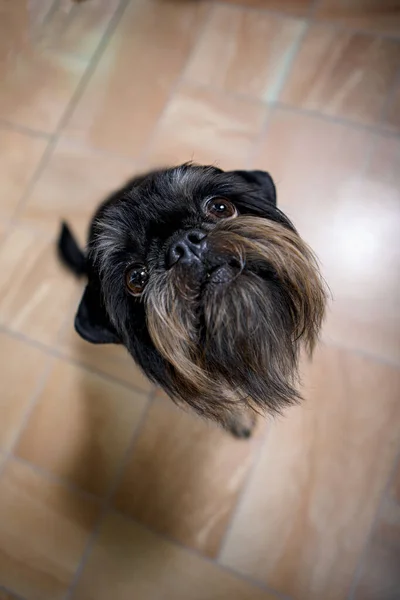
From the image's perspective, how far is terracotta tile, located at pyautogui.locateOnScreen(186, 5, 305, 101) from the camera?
2.74m

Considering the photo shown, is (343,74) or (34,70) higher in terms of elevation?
(343,74)

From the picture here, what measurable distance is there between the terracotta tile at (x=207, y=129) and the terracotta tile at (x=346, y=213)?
111mm

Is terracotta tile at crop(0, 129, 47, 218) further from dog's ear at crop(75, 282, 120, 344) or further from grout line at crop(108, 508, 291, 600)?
grout line at crop(108, 508, 291, 600)

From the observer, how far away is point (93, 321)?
1.65 meters

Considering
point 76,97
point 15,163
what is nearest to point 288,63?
point 76,97

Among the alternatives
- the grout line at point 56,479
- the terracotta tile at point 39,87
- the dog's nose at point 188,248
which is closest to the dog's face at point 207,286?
the dog's nose at point 188,248

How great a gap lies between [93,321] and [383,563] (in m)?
1.47

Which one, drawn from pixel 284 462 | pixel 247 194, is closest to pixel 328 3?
pixel 247 194

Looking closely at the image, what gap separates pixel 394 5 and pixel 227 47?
878 millimetres

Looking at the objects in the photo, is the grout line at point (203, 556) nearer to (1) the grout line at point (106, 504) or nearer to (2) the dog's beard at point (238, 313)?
(1) the grout line at point (106, 504)

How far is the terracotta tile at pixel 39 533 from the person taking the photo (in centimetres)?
222

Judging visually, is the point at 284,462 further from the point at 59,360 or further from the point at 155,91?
the point at 155,91

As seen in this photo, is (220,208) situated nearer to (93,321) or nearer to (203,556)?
(93,321)

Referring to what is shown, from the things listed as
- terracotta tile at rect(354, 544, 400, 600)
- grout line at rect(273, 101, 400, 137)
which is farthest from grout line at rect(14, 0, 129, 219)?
terracotta tile at rect(354, 544, 400, 600)
